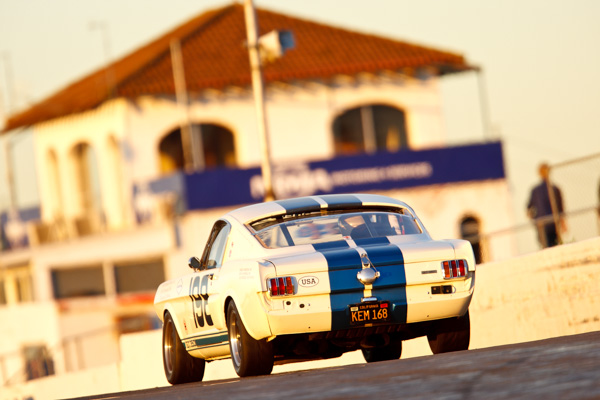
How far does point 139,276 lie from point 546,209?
22426 millimetres

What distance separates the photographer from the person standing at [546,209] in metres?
20.6

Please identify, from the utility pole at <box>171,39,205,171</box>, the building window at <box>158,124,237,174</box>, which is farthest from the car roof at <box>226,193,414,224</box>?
the building window at <box>158,124,237,174</box>

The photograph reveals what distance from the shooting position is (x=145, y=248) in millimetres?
41938

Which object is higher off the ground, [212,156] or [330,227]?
[212,156]

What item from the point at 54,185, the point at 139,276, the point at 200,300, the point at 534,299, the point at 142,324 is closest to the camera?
the point at 200,300

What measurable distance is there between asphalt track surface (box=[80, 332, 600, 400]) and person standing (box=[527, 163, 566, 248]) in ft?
34.2

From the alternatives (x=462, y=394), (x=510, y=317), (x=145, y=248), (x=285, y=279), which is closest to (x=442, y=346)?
(x=285, y=279)

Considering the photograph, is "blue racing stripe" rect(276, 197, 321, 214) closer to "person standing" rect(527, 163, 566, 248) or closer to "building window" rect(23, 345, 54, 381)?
"person standing" rect(527, 163, 566, 248)

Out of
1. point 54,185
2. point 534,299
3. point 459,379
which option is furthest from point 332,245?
point 54,185

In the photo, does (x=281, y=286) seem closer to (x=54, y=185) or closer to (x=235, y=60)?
(x=235, y=60)

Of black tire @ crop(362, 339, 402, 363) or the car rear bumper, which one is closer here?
the car rear bumper

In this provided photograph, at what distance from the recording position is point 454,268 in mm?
10773

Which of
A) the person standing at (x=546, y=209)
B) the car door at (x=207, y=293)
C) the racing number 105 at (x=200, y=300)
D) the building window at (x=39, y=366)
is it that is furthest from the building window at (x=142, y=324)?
the racing number 105 at (x=200, y=300)

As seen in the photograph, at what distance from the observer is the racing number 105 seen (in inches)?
468
